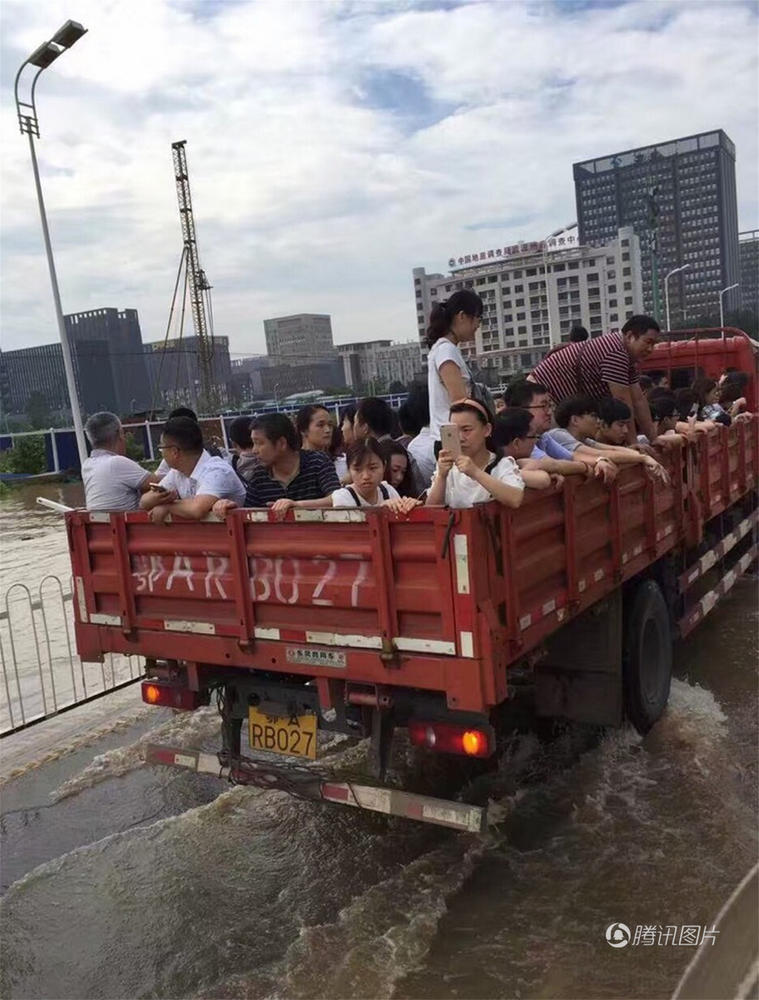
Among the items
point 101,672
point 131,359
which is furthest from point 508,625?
point 131,359

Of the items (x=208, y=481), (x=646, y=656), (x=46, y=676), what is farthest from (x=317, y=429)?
(x=46, y=676)

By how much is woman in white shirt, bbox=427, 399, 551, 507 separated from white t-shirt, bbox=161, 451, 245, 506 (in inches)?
38.3

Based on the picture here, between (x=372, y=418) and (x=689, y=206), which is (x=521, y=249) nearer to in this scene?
(x=689, y=206)

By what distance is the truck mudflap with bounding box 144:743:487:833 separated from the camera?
298cm

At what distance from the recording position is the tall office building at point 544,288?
84.8m

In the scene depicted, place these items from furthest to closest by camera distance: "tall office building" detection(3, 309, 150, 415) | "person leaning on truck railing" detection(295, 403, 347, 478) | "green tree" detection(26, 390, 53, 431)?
1. "green tree" detection(26, 390, 53, 431)
2. "tall office building" detection(3, 309, 150, 415)
3. "person leaning on truck railing" detection(295, 403, 347, 478)

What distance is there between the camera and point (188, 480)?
3.80 m

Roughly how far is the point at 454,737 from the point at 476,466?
1016 mm

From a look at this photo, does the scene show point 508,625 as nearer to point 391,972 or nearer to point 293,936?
Answer: point 391,972

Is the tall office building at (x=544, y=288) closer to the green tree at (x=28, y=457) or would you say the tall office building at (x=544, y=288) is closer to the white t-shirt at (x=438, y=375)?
the green tree at (x=28, y=457)

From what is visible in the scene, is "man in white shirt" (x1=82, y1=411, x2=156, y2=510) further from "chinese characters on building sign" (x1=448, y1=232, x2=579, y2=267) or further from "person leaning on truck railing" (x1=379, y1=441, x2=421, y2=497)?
"chinese characters on building sign" (x1=448, y1=232, x2=579, y2=267)

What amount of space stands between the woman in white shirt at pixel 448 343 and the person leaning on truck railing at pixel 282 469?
648 millimetres

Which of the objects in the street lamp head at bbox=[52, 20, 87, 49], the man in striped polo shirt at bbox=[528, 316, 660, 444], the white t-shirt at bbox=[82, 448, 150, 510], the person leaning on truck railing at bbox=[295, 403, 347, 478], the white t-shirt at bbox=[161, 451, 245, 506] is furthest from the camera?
the street lamp head at bbox=[52, 20, 87, 49]

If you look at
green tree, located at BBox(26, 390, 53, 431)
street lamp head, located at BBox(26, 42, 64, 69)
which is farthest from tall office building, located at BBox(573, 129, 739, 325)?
green tree, located at BBox(26, 390, 53, 431)
